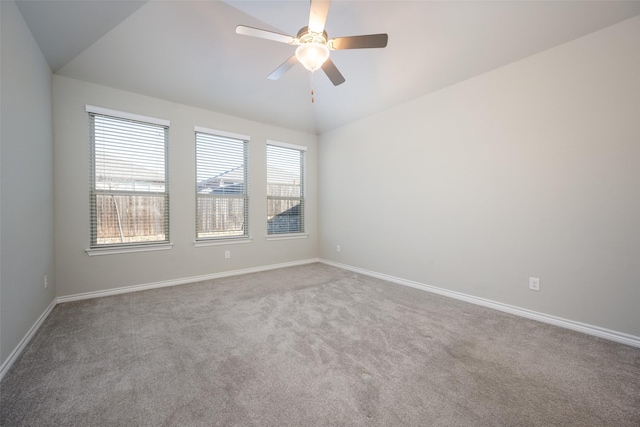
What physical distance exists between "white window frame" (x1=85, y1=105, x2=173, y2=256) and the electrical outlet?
4493mm

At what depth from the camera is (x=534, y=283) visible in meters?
2.64

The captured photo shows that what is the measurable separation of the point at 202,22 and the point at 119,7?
2.39ft

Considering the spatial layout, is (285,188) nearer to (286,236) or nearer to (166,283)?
(286,236)

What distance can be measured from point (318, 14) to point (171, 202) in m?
3.14

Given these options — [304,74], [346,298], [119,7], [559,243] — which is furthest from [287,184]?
[559,243]

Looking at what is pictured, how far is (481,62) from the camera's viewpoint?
2.83 m

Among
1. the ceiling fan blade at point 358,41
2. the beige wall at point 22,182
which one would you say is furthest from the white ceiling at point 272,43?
the ceiling fan blade at point 358,41

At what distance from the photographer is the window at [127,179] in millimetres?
3262

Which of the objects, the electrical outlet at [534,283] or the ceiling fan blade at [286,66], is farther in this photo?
the electrical outlet at [534,283]

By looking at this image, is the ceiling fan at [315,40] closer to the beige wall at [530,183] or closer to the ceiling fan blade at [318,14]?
the ceiling fan blade at [318,14]

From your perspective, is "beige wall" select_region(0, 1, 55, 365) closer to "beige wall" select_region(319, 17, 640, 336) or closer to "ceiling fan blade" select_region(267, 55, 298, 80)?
"ceiling fan blade" select_region(267, 55, 298, 80)

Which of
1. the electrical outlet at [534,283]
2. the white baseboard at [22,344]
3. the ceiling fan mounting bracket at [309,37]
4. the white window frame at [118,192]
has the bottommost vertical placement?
the white baseboard at [22,344]

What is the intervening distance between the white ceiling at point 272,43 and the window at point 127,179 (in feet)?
1.61

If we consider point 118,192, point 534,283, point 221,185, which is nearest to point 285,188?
point 221,185
